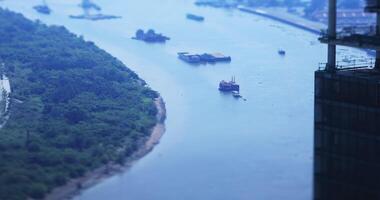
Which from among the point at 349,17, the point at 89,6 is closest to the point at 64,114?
the point at 349,17

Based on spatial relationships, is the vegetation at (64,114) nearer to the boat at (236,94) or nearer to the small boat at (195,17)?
the boat at (236,94)

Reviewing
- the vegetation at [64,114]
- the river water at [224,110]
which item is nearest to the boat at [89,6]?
the river water at [224,110]

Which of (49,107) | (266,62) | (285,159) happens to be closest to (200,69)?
(266,62)

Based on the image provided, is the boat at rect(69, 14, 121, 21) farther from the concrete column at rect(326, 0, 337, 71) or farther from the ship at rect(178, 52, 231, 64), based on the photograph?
the concrete column at rect(326, 0, 337, 71)

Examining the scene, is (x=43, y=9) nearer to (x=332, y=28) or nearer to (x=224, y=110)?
(x=224, y=110)

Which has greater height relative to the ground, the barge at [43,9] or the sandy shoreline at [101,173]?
the barge at [43,9]

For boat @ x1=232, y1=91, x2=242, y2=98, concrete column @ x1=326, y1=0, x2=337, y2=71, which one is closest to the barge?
boat @ x1=232, y1=91, x2=242, y2=98

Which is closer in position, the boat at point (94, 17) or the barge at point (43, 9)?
the boat at point (94, 17)
